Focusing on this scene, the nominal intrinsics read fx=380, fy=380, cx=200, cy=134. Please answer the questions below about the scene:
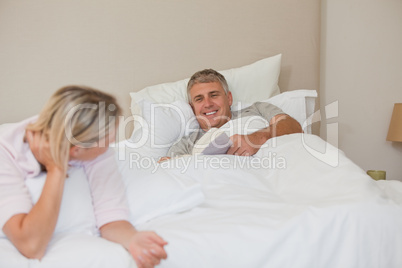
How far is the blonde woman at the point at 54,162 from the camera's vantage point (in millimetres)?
792

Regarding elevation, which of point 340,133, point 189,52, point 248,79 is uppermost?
point 189,52

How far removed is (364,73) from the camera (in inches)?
88.5

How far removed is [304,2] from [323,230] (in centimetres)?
171

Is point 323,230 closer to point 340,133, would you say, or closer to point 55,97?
point 55,97

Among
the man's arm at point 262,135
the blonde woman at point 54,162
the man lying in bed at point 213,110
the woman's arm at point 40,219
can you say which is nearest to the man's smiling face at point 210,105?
the man lying in bed at point 213,110

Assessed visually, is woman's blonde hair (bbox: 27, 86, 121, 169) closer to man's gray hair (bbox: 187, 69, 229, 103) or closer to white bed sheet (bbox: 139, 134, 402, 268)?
white bed sheet (bbox: 139, 134, 402, 268)

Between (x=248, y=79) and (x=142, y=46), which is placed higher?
(x=142, y=46)

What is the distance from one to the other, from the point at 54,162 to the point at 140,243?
0.26 meters

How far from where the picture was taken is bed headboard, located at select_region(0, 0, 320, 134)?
70.9 inches

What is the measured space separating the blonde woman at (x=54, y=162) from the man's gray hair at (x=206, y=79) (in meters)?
0.99

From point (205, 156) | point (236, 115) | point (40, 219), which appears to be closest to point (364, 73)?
point (236, 115)

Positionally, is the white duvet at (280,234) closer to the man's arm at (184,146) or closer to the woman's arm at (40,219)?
the woman's arm at (40,219)

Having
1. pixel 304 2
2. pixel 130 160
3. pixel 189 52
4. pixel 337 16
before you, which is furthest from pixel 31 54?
pixel 337 16

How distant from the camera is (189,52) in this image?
2.05 metres
